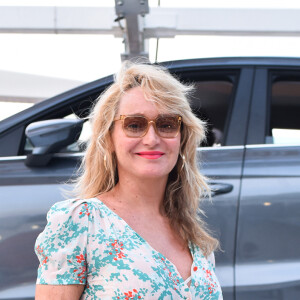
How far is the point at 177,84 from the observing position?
5.74 feet

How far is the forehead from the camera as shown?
1.68 m

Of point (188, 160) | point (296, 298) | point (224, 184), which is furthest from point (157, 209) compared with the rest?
point (296, 298)

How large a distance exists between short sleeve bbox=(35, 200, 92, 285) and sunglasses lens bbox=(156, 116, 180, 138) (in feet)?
1.18

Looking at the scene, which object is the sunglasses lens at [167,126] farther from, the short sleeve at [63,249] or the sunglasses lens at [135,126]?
the short sleeve at [63,249]

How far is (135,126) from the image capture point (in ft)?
5.49

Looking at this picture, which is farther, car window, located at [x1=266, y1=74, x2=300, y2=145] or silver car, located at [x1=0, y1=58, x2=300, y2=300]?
car window, located at [x1=266, y1=74, x2=300, y2=145]

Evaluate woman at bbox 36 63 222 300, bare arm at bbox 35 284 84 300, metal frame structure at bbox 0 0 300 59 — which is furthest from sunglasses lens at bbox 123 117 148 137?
metal frame structure at bbox 0 0 300 59

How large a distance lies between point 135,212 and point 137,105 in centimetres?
30

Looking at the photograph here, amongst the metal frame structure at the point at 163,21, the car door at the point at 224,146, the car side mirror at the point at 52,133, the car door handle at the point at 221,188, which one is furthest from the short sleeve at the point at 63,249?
the metal frame structure at the point at 163,21

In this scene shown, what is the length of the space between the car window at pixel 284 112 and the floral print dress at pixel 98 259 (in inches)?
64.0

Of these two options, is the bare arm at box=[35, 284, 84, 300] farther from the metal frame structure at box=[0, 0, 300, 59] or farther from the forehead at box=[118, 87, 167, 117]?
the metal frame structure at box=[0, 0, 300, 59]

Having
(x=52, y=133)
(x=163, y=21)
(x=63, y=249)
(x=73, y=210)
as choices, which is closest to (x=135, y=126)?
(x=73, y=210)

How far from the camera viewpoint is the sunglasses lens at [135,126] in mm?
1664

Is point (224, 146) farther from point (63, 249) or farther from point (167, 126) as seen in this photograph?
point (63, 249)
